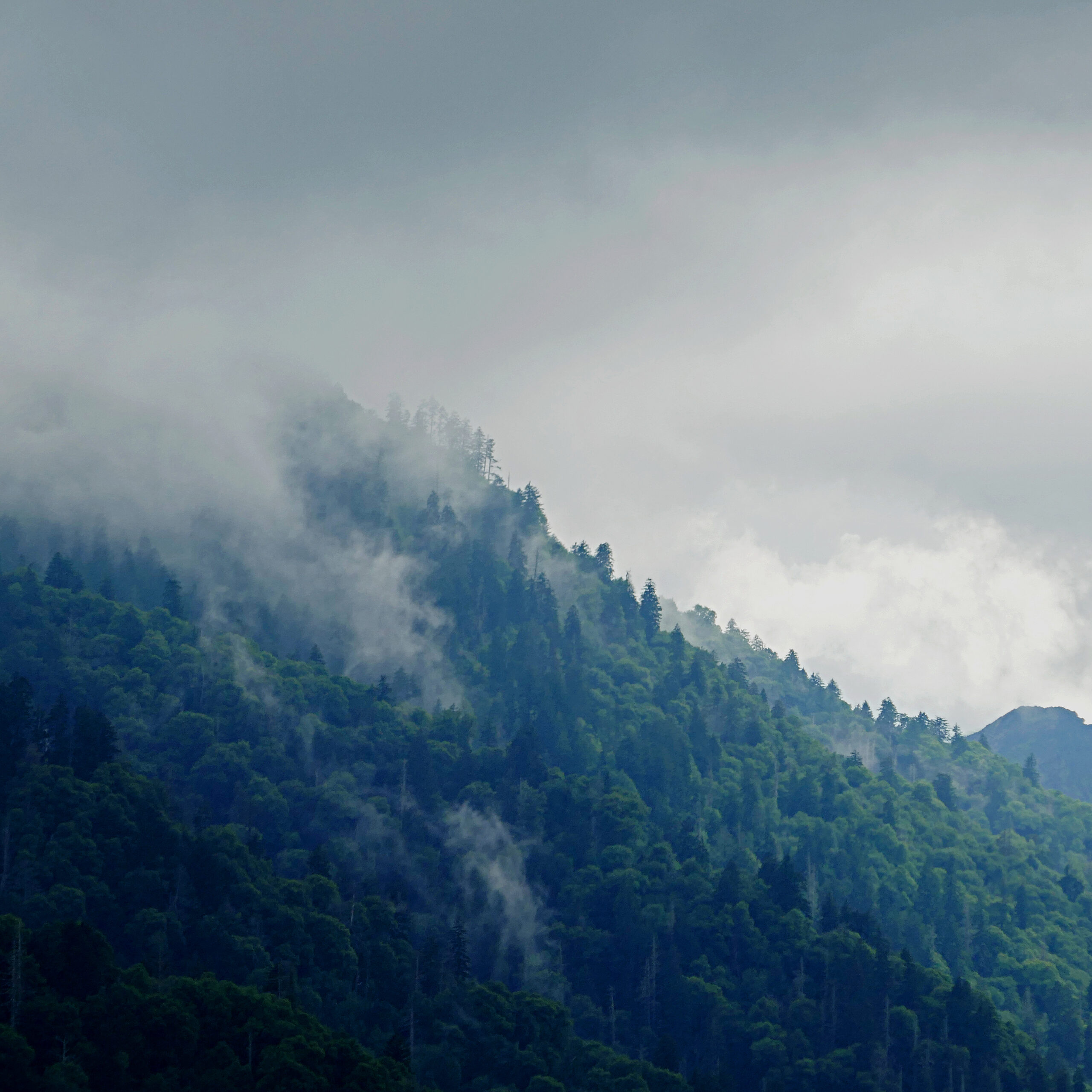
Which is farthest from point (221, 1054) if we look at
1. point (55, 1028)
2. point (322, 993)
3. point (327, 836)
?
point (327, 836)

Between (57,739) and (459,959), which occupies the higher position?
(57,739)

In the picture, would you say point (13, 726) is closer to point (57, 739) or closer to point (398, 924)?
point (57, 739)

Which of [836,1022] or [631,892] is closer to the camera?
[836,1022]

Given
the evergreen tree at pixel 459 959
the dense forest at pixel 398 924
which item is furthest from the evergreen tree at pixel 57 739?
the evergreen tree at pixel 459 959

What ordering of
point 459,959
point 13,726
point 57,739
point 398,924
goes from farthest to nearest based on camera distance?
point 57,739
point 398,924
point 13,726
point 459,959

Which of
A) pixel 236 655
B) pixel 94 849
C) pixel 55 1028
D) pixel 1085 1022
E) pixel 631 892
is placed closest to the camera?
pixel 55 1028

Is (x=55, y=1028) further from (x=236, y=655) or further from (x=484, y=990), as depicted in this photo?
(x=236, y=655)

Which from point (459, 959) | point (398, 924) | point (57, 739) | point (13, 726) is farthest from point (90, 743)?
point (459, 959)

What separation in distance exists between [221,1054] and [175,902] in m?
30.7

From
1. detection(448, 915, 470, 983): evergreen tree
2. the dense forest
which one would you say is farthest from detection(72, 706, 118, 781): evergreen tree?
detection(448, 915, 470, 983): evergreen tree

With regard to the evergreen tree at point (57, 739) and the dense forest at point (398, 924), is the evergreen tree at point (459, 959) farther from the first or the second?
the evergreen tree at point (57, 739)

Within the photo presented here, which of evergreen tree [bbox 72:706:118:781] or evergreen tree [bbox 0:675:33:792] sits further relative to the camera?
evergreen tree [bbox 72:706:118:781]

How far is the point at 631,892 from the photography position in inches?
6545

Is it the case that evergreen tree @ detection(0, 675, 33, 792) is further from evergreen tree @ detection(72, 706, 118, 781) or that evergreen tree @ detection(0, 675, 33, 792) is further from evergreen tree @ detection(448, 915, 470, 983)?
evergreen tree @ detection(448, 915, 470, 983)
